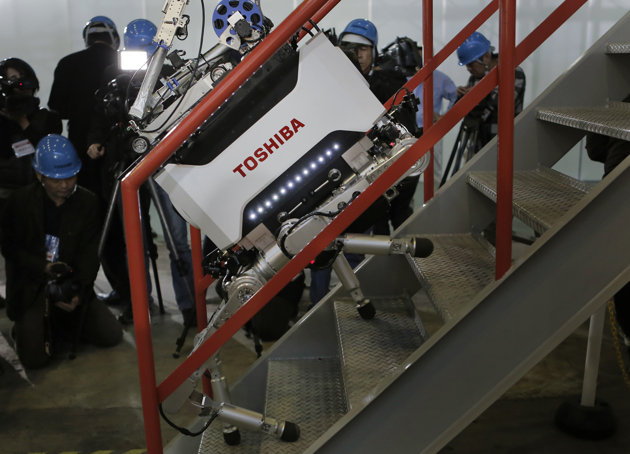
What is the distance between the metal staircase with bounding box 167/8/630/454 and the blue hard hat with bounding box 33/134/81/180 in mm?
2333

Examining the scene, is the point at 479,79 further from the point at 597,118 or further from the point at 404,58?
the point at 597,118

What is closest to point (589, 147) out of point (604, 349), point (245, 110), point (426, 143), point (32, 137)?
point (604, 349)

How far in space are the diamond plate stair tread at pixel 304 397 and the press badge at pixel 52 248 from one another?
2270 mm

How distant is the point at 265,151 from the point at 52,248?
2.82 metres

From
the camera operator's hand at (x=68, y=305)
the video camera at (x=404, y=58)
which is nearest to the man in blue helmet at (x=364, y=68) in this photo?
the video camera at (x=404, y=58)

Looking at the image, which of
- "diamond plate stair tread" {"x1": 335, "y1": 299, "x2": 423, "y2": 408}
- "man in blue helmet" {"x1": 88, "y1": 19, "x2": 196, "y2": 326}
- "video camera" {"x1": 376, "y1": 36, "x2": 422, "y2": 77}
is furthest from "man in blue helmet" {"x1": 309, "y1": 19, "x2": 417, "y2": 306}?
"diamond plate stair tread" {"x1": 335, "y1": 299, "x2": 423, "y2": 408}

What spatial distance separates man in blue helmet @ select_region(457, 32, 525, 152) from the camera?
5.00 meters

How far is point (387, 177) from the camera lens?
2074 millimetres

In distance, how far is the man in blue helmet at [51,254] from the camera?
4.48 m

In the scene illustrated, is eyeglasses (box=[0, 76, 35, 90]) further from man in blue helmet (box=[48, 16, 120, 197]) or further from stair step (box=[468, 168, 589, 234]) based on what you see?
stair step (box=[468, 168, 589, 234])

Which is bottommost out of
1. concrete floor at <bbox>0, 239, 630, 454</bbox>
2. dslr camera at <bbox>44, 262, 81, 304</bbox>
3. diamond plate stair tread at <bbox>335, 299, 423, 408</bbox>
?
concrete floor at <bbox>0, 239, 630, 454</bbox>

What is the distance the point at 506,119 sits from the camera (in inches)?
74.9

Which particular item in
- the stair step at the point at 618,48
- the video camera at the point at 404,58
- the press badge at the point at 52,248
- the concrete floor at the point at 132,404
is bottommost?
the concrete floor at the point at 132,404

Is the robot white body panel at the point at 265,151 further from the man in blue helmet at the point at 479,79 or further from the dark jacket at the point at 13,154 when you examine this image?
the dark jacket at the point at 13,154
